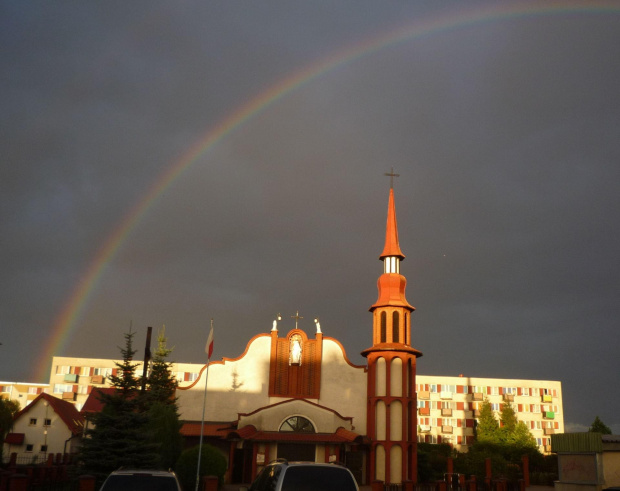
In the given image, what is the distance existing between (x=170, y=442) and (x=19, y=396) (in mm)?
100531

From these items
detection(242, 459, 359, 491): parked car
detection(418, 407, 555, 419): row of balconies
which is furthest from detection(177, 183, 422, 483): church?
detection(418, 407, 555, 419): row of balconies

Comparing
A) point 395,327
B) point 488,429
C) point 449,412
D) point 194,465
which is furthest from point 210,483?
point 449,412

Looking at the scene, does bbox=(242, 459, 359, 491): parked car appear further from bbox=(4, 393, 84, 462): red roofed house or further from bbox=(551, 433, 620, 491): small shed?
bbox=(4, 393, 84, 462): red roofed house

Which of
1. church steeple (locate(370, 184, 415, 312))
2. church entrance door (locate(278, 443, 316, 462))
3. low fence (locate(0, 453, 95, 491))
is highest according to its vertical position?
church steeple (locate(370, 184, 415, 312))

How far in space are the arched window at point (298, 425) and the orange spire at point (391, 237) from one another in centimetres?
1438

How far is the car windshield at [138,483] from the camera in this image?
13.6 m

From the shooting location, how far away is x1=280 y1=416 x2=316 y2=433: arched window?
43469 mm

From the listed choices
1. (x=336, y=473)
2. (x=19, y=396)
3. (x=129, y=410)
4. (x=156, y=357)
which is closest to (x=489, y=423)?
(x=156, y=357)

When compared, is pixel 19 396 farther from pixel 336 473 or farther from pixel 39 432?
pixel 336 473

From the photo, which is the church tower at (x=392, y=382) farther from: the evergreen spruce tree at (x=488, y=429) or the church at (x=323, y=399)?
the evergreen spruce tree at (x=488, y=429)

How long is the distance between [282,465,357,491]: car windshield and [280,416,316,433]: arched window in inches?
1214

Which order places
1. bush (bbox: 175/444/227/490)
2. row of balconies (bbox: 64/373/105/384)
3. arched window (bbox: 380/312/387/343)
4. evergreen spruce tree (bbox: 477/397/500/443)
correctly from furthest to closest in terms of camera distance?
1. row of balconies (bbox: 64/373/105/384)
2. evergreen spruce tree (bbox: 477/397/500/443)
3. arched window (bbox: 380/312/387/343)
4. bush (bbox: 175/444/227/490)

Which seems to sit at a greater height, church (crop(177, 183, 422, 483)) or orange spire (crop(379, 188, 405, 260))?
orange spire (crop(379, 188, 405, 260))

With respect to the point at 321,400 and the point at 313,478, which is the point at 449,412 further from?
the point at 313,478
